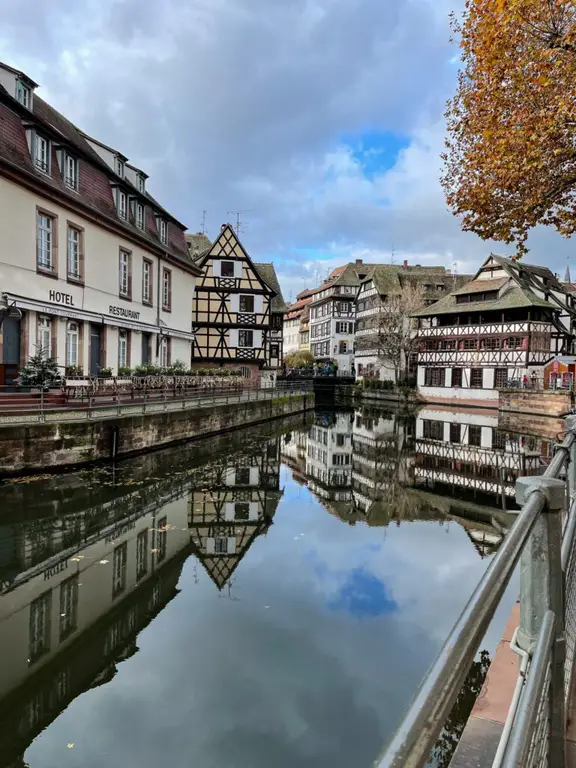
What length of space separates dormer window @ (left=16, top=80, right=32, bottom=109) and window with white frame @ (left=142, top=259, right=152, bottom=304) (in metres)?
8.67

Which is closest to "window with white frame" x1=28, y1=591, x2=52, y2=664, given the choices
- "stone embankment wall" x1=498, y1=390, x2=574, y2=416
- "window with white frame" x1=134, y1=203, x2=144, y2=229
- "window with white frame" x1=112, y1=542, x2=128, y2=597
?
"window with white frame" x1=112, y1=542, x2=128, y2=597

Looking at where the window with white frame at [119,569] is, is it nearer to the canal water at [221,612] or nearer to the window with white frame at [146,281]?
the canal water at [221,612]

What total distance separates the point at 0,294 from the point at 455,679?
18.4m

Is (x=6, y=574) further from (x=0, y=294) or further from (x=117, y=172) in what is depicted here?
(x=117, y=172)

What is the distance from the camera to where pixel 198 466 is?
16.6m

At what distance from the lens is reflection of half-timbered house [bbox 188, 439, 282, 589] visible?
9.40 metres

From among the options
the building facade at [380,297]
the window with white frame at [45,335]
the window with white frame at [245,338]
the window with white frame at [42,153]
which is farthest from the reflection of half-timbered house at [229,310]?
the window with white frame at [42,153]

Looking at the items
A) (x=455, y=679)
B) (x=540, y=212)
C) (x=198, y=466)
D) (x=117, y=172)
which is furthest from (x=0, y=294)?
(x=455, y=679)

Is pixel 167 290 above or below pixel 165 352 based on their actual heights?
above

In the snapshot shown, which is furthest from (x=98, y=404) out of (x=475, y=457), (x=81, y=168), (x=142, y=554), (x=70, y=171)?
(x=475, y=457)

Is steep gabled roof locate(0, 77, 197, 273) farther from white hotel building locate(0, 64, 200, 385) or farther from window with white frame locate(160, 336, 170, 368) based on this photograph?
window with white frame locate(160, 336, 170, 368)

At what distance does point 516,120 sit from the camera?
9.18 m

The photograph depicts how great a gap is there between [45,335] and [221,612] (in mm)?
14826

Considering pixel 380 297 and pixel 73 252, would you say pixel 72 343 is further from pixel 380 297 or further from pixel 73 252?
pixel 380 297
